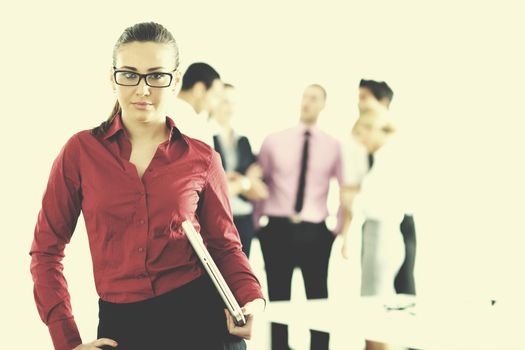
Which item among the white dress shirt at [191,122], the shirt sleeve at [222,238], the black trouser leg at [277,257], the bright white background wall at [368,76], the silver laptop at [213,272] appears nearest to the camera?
the silver laptop at [213,272]

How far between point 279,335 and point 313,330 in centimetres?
10

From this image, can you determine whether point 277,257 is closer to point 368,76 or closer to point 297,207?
point 297,207

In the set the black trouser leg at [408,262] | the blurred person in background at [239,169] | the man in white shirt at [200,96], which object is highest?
the man in white shirt at [200,96]

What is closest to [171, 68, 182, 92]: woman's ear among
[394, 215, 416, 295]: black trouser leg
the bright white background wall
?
the bright white background wall

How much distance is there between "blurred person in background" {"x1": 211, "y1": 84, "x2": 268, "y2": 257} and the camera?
3.46m

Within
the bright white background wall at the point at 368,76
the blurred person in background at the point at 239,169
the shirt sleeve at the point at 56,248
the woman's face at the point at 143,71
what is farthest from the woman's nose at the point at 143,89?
the blurred person in background at the point at 239,169

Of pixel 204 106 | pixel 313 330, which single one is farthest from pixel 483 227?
pixel 313 330

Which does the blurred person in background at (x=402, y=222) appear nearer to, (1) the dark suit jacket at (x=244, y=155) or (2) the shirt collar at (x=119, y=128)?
(1) the dark suit jacket at (x=244, y=155)

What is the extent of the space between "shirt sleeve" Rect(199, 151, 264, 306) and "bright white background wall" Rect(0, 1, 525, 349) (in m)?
1.81

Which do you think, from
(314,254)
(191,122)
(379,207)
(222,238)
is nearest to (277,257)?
(314,254)

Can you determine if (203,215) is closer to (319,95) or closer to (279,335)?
(279,335)

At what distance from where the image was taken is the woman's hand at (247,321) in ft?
3.98

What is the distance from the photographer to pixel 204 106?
Answer: 11.3ft

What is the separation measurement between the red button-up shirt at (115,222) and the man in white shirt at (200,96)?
2087 millimetres
